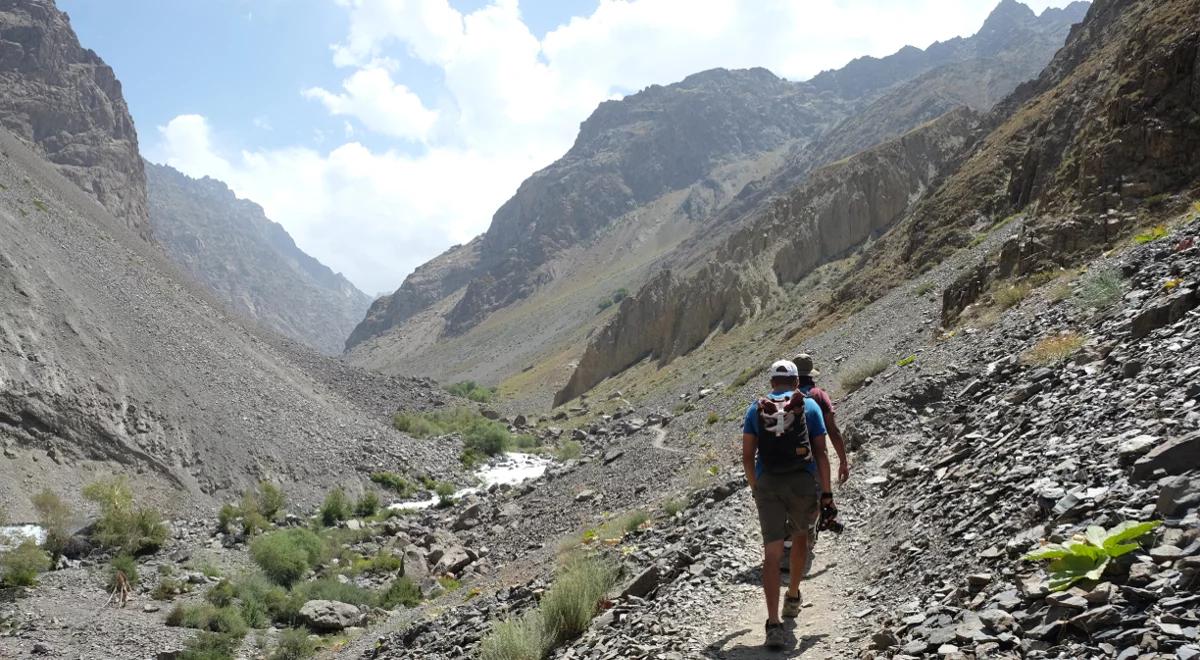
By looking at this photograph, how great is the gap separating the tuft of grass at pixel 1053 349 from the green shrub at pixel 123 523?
855 inches

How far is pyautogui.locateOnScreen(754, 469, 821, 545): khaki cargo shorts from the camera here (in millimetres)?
6367

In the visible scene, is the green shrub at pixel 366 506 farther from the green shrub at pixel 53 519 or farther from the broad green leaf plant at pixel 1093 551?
the broad green leaf plant at pixel 1093 551

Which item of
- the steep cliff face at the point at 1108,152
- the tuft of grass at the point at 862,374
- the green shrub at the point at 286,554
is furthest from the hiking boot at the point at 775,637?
the green shrub at the point at 286,554

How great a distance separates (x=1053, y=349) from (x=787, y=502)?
5381mm

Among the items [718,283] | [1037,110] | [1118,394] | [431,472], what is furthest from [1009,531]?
[718,283]

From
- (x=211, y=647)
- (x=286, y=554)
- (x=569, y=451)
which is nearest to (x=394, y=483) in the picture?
(x=569, y=451)

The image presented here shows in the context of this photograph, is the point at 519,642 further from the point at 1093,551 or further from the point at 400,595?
the point at 400,595

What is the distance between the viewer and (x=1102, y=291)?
10.8m

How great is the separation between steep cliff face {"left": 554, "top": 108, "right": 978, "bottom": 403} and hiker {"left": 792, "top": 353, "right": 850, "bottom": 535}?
50.2 meters

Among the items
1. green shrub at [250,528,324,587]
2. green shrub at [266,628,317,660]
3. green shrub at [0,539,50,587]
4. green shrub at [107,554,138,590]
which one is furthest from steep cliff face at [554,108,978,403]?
green shrub at [0,539,50,587]

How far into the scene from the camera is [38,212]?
34719 millimetres

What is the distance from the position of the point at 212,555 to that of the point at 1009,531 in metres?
21.8

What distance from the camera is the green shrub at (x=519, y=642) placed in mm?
7941

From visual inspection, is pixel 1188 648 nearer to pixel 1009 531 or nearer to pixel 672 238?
pixel 1009 531
